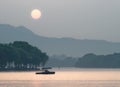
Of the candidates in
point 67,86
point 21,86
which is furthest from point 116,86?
point 21,86

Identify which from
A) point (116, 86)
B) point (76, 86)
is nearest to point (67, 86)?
point (76, 86)

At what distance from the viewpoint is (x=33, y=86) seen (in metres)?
173

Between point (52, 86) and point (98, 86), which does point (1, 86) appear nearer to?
point (52, 86)

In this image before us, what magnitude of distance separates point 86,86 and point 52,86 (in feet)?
31.8

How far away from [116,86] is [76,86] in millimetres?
11272

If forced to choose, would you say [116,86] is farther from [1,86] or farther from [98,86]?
[1,86]

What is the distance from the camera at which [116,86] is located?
16750 cm

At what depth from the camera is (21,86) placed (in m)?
168

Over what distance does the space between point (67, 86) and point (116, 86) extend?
1392cm

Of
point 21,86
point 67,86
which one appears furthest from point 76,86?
point 21,86

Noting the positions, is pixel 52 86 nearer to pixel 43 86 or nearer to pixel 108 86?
pixel 43 86

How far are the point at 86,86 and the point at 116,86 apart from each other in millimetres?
8538

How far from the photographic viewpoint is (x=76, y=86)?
167500 mm

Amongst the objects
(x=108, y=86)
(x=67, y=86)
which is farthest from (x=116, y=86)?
(x=67, y=86)
